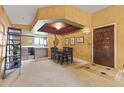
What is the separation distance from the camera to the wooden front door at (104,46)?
14.0 feet

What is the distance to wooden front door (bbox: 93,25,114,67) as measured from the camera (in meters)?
4.25

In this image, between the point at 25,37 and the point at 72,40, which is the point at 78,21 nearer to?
the point at 72,40

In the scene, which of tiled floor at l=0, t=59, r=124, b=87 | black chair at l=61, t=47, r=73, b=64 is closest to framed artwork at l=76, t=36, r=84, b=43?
black chair at l=61, t=47, r=73, b=64

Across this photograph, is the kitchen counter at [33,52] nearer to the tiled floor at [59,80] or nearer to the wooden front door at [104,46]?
the tiled floor at [59,80]

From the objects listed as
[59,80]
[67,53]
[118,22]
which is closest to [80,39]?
[67,53]

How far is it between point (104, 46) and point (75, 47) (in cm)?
221

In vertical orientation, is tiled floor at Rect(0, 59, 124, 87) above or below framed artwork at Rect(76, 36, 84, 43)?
below

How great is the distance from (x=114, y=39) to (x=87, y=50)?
162cm

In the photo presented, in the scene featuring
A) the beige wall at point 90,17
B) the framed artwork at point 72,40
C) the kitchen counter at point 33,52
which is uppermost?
the beige wall at point 90,17

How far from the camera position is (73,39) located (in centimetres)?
658

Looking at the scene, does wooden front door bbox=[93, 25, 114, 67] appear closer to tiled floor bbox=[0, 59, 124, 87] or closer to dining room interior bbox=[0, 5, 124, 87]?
dining room interior bbox=[0, 5, 124, 87]

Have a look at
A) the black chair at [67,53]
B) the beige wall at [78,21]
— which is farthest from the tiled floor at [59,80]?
the black chair at [67,53]

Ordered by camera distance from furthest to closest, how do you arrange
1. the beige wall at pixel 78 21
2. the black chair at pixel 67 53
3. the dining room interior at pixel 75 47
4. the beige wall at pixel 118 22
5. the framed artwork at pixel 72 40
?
1. the framed artwork at pixel 72 40
2. the black chair at pixel 67 53
3. the beige wall at pixel 78 21
4. the beige wall at pixel 118 22
5. the dining room interior at pixel 75 47
